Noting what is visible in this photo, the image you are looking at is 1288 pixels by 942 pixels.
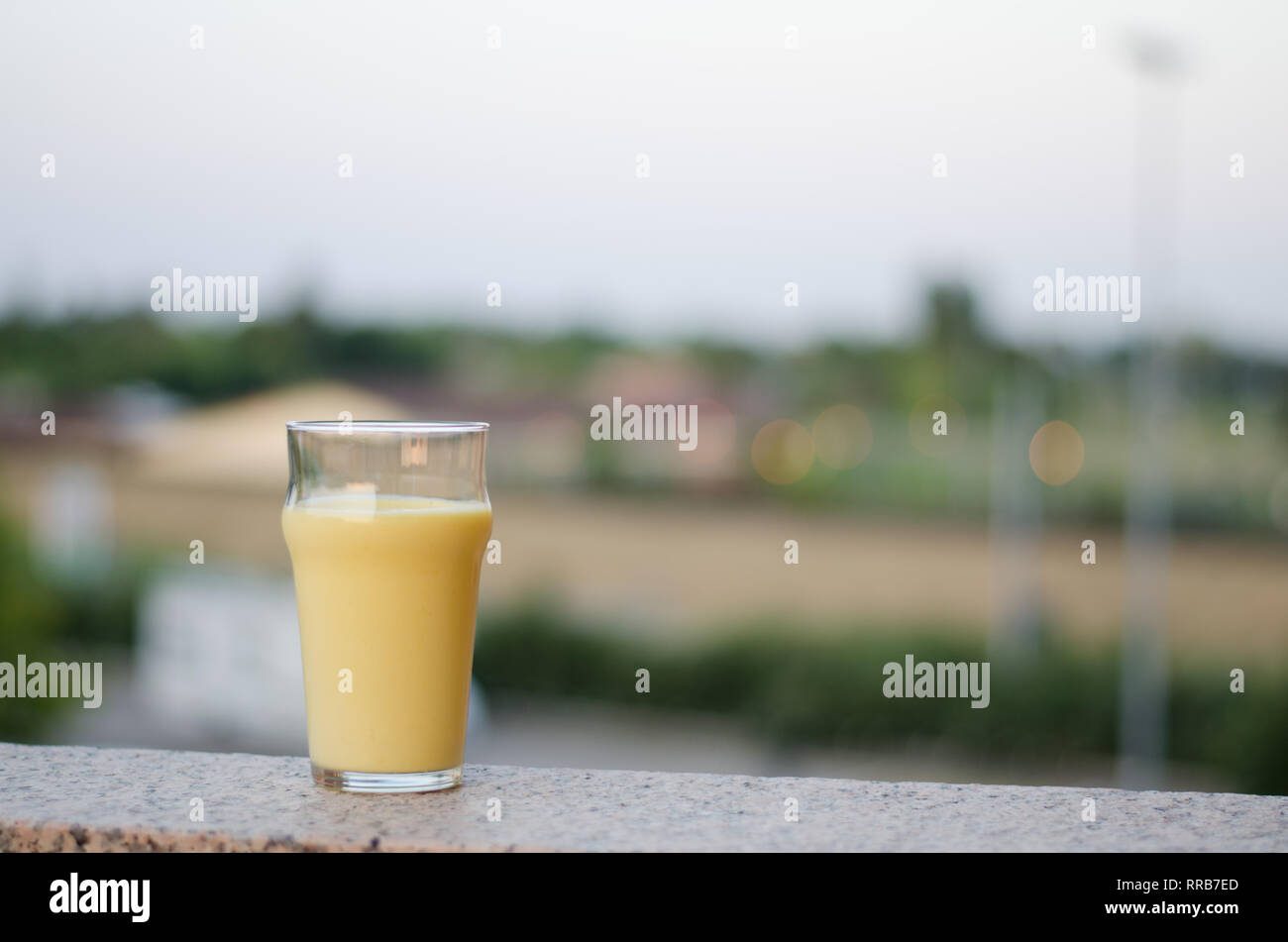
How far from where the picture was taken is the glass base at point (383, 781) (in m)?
1.07

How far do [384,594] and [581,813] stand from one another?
229 mm

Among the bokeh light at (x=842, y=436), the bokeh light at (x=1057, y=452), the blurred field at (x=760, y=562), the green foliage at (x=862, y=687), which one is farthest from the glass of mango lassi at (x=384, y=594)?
the bokeh light at (x=842, y=436)

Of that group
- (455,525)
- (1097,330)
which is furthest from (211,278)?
(1097,330)

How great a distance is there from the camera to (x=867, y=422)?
21.8m

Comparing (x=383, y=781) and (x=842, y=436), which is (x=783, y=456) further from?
(x=383, y=781)

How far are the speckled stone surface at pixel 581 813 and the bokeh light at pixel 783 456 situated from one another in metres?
19.9

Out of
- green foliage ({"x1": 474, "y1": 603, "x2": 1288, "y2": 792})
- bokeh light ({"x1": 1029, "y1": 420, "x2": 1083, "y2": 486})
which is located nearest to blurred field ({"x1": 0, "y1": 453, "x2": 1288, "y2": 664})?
green foliage ({"x1": 474, "y1": 603, "x2": 1288, "y2": 792})

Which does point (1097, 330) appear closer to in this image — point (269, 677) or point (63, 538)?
point (269, 677)

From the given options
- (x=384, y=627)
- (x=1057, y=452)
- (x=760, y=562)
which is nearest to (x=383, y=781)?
(x=384, y=627)

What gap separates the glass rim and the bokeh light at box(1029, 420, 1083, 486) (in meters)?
18.9

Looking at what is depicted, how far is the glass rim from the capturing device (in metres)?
1.06

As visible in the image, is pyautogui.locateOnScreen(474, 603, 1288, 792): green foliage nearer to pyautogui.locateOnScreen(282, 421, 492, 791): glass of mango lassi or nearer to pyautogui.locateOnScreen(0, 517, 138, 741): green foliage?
pyautogui.locateOnScreen(0, 517, 138, 741): green foliage

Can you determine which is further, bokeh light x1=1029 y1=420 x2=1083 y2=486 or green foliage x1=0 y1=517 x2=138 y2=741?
bokeh light x1=1029 y1=420 x2=1083 y2=486

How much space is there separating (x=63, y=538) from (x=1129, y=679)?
1489cm
